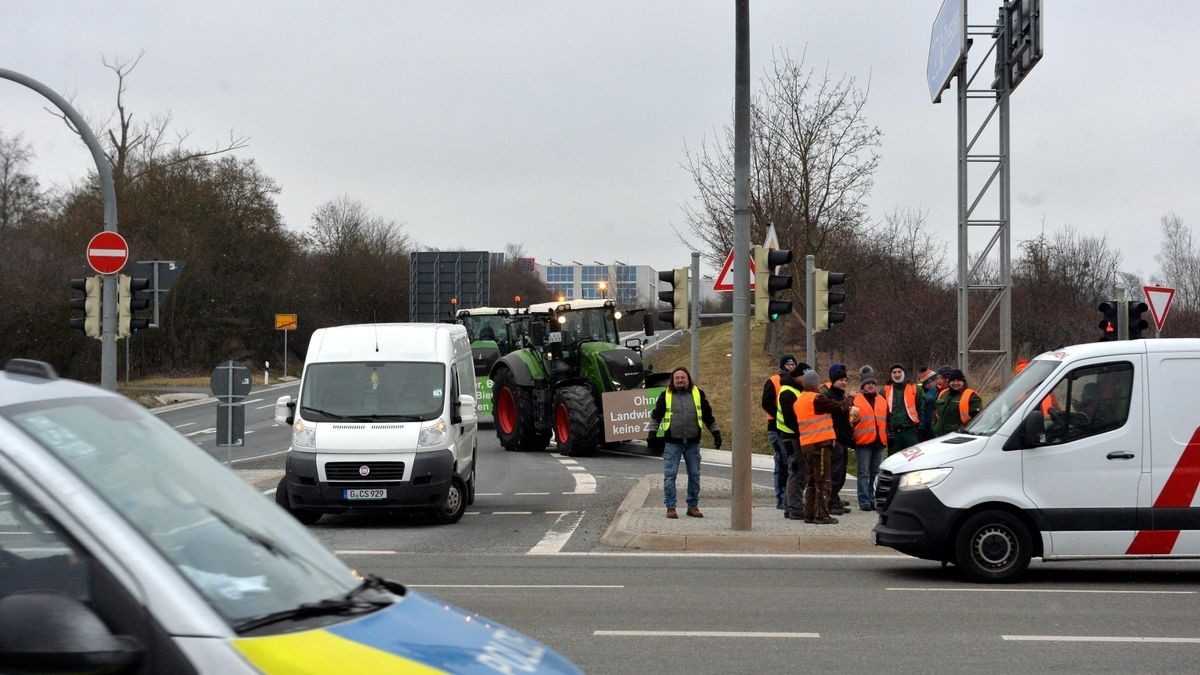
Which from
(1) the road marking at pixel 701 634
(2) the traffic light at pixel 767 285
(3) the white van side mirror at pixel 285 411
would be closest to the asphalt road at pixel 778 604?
(1) the road marking at pixel 701 634

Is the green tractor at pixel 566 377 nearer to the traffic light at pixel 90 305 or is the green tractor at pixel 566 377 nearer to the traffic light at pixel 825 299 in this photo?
the traffic light at pixel 825 299

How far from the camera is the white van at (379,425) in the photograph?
15250 millimetres

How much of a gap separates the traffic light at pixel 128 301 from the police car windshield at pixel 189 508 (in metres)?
14.8

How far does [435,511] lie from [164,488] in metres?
12.6

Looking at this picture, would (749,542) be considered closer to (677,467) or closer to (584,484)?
(677,467)

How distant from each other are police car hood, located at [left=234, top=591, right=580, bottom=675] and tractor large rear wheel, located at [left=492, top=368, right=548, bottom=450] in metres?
24.2

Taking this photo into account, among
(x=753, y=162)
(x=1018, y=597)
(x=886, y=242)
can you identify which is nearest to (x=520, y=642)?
(x=1018, y=597)

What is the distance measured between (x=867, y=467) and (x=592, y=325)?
1230 centimetres

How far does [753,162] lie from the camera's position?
3888 cm

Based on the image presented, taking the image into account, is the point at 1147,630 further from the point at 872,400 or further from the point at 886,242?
the point at 886,242

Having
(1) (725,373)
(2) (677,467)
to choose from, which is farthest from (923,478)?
(1) (725,373)

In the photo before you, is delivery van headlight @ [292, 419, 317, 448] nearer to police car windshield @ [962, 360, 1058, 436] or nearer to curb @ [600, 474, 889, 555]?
curb @ [600, 474, 889, 555]

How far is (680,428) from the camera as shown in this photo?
15.0 m

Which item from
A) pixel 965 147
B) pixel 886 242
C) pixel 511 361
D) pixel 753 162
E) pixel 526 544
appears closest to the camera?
pixel 526 544
